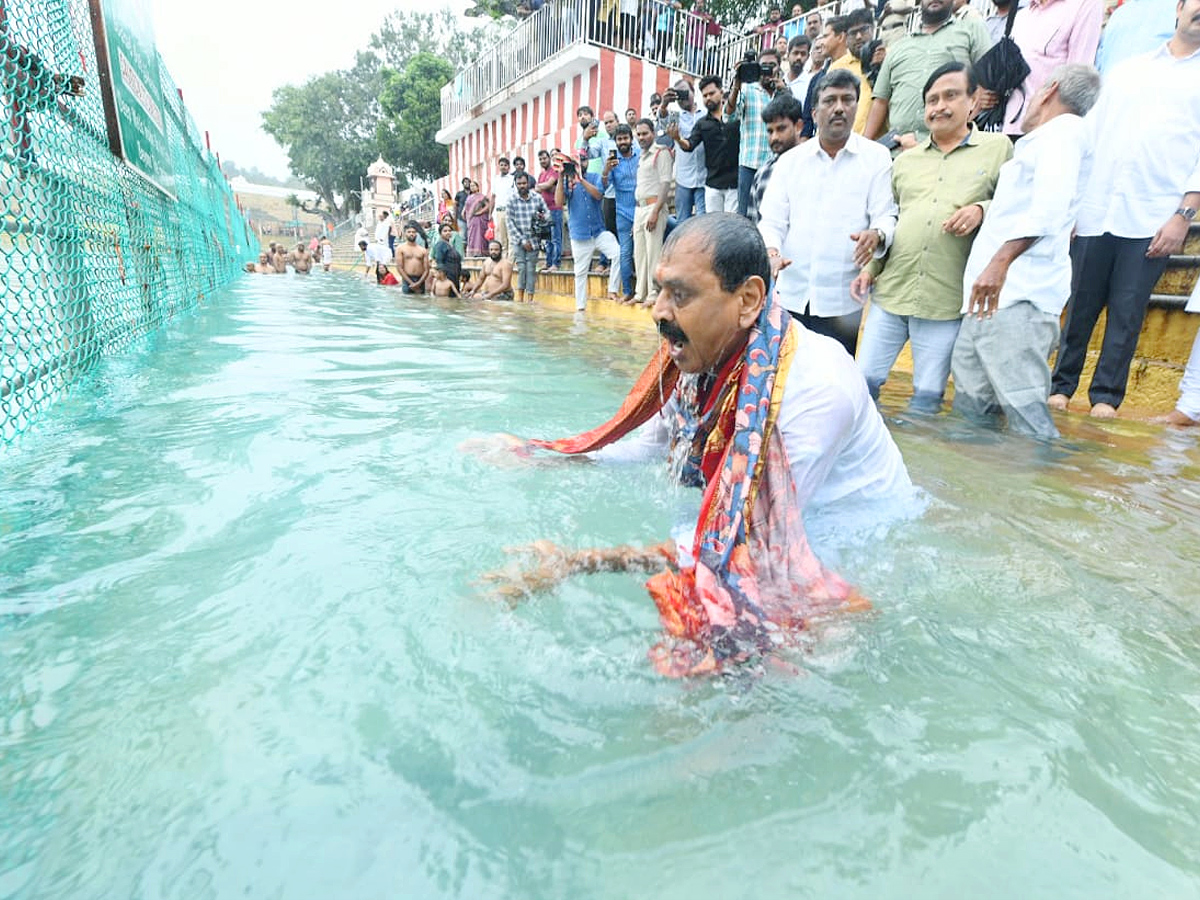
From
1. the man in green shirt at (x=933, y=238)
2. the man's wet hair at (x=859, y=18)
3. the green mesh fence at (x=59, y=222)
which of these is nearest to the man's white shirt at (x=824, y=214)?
the man in green shirt at (x=933, y=238)

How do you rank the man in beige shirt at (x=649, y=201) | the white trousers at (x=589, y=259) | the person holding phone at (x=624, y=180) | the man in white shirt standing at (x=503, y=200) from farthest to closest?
the man in white shirt standing at (x=503, y=200)
the white trousers at (x=589, y=259)
the person holding phone at (x=624, y=180)
the man in beige shirt at (x=649, y=201)

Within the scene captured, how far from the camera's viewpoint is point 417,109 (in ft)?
107

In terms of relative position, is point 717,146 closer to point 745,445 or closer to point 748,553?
point 745,445

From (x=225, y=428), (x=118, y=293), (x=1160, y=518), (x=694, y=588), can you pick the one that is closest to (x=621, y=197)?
(x=118, y=293)

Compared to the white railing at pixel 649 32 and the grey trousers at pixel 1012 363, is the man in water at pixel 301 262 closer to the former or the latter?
the white railing at pixel 649 32

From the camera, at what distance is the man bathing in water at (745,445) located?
4.65 feet

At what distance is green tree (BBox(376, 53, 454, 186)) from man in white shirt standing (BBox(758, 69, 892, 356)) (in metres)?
32.0

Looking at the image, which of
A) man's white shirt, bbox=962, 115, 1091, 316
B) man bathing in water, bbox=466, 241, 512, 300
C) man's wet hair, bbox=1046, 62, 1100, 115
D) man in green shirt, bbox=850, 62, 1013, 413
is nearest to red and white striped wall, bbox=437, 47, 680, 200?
man bathing in water, bbox=466, 241, 512, 300

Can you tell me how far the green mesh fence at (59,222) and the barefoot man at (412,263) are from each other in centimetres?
840

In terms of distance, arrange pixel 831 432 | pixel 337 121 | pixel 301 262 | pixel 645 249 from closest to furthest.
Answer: pixel 831 432 < pixel 645 249 < pixel 301 262 < pixel 337 121

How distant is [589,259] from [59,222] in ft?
25.4

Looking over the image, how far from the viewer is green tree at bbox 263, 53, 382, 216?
43500 millimetres

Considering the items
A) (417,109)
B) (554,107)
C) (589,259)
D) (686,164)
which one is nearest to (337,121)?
(417,109)

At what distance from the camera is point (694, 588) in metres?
1.43
